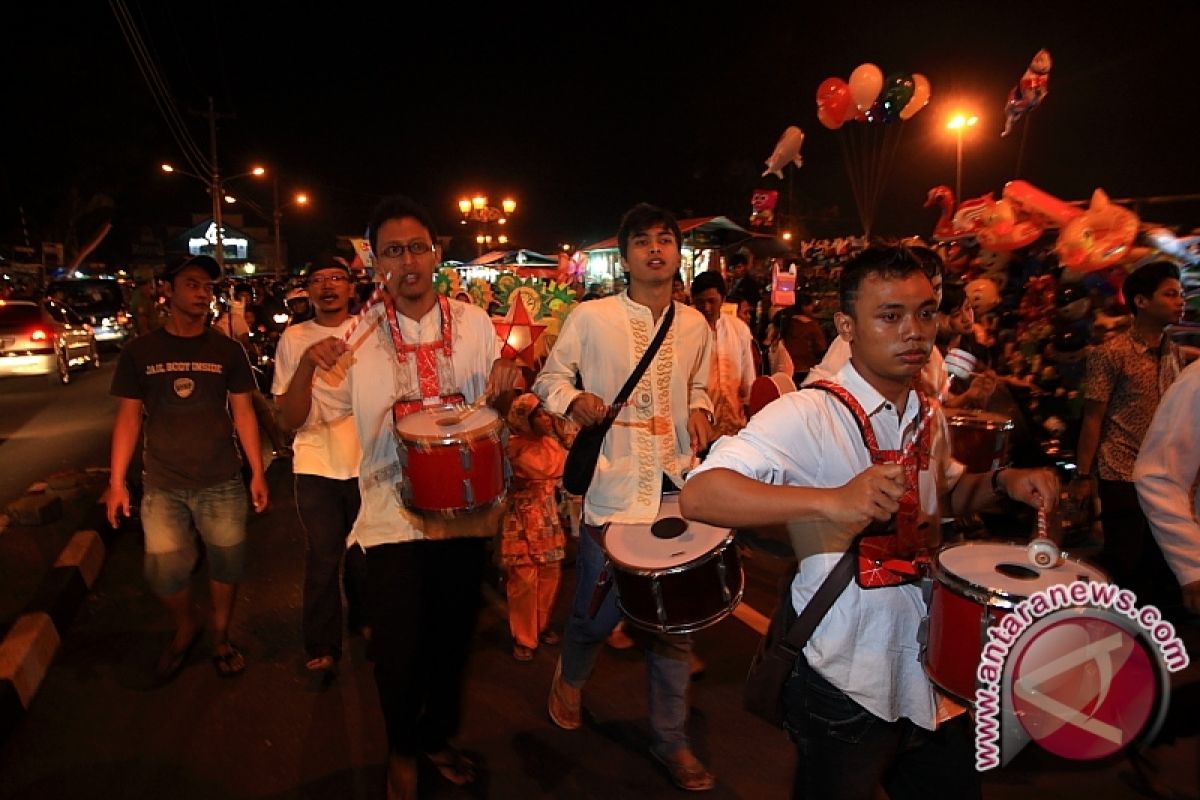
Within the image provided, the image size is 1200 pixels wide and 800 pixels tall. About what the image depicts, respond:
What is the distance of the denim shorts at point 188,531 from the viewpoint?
3941mm

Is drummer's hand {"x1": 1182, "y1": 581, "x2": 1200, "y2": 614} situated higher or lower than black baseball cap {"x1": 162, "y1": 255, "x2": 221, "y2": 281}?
lower

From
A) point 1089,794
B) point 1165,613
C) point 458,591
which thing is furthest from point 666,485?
point 1165,613

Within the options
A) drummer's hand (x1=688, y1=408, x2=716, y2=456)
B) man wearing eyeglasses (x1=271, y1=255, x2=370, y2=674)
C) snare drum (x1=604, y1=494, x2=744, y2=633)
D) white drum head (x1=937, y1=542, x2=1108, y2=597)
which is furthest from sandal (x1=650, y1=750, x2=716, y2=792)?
man wearing eyeglasses (x1=271, y1=255, x2=370, y2=674)

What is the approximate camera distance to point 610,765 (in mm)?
3324

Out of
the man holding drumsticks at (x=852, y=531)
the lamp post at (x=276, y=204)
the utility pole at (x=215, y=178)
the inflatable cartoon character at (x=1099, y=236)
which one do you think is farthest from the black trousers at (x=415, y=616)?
the lamp post at (x=276, y=204)

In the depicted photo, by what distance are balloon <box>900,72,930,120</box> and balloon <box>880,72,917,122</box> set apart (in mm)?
48

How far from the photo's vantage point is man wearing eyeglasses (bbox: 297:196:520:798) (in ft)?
9.37

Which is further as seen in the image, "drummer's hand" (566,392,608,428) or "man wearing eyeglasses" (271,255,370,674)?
"man wearing eyeglasses" (271,255,370,674)

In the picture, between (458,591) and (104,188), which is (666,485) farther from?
(104,188)

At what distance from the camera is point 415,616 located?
289 cm

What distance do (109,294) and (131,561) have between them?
1914 cm

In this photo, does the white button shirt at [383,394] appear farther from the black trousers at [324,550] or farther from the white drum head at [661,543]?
the black trousers at [324,550]

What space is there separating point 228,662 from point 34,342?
13.7 m

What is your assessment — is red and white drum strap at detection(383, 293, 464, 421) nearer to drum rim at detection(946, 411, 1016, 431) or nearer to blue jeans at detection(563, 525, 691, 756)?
blue jeans at detection(563, 525, 691, 756)
